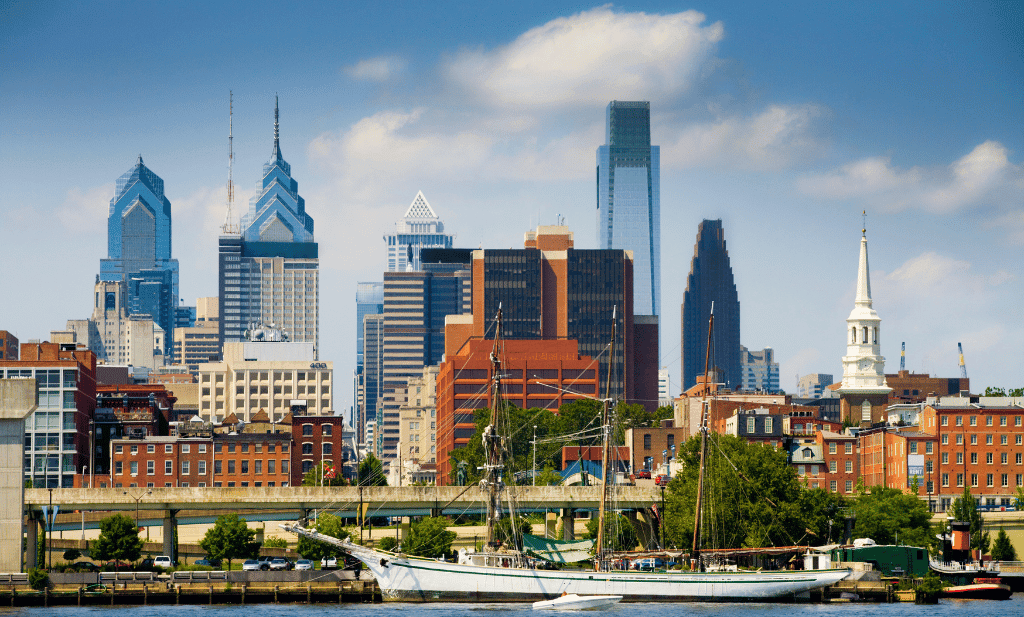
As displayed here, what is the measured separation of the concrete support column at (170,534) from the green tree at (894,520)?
2727 inches

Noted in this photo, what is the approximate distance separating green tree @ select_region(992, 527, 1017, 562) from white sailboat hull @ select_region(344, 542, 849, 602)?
33987 millimetres

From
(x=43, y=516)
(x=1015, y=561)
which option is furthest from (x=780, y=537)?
(x=43, y=516)

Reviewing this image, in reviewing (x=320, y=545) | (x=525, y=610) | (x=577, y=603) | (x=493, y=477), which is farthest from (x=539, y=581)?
(x=320, y=545)

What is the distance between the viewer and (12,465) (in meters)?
135

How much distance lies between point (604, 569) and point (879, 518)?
35122 millimetres

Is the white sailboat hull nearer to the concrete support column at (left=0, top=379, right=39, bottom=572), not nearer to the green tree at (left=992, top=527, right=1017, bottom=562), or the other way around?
the concrete support column at (left=0, top=379, right=39, bottom=572)

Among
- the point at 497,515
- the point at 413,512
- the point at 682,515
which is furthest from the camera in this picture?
the point at 413,512

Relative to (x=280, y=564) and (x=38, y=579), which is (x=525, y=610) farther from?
(x=38, y=579)

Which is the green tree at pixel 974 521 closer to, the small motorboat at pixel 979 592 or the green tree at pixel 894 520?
the green tree at pixel 894 520

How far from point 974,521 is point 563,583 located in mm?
53901

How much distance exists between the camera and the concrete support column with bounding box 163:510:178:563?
517 ft

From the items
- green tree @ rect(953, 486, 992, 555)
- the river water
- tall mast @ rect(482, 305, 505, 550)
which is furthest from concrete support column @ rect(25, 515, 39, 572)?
green tree @ rect(953, 486, 992, 555)

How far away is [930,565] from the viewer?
472 feet

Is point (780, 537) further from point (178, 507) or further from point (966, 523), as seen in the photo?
point (178, 507)
